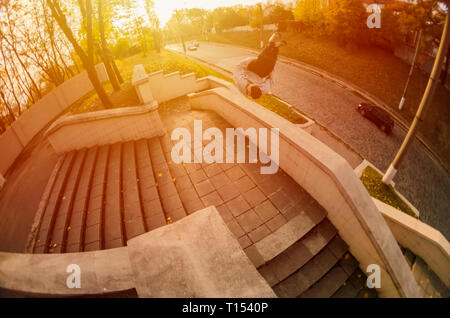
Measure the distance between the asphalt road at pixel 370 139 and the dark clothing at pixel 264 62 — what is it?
1232 cm

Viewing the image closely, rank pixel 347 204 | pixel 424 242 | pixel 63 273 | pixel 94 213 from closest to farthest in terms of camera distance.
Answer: pixel 63 273 → pixel 347 204 → pixel 94 213 → pixel 424 242

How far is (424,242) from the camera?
6.18 metres

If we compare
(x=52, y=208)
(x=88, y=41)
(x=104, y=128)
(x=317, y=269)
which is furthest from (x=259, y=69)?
(x=88, y=41)

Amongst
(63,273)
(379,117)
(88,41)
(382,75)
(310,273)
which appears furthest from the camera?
(382,75)

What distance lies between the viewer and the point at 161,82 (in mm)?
12008

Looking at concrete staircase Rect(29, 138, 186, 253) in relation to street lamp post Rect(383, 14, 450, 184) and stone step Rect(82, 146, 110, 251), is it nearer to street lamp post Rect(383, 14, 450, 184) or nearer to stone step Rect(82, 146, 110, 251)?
stone step Rect(82, 146, 110, 251)

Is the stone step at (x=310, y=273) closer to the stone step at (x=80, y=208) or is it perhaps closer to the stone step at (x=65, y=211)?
the stone step at (x=80, y=208)

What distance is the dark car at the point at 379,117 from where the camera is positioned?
16.9m

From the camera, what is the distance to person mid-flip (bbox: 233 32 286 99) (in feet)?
18.9

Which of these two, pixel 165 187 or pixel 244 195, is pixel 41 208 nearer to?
pixel 165 187

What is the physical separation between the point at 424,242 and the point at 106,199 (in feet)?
31.2

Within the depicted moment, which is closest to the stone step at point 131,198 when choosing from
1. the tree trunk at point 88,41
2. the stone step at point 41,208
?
the stone step at point 41,208

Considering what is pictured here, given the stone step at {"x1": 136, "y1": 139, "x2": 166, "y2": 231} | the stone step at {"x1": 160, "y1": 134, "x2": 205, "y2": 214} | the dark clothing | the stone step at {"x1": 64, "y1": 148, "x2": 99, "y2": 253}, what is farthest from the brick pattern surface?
the stone step at {"x1": 64, "y1": 148, "x2": 99, "y2": 253}
